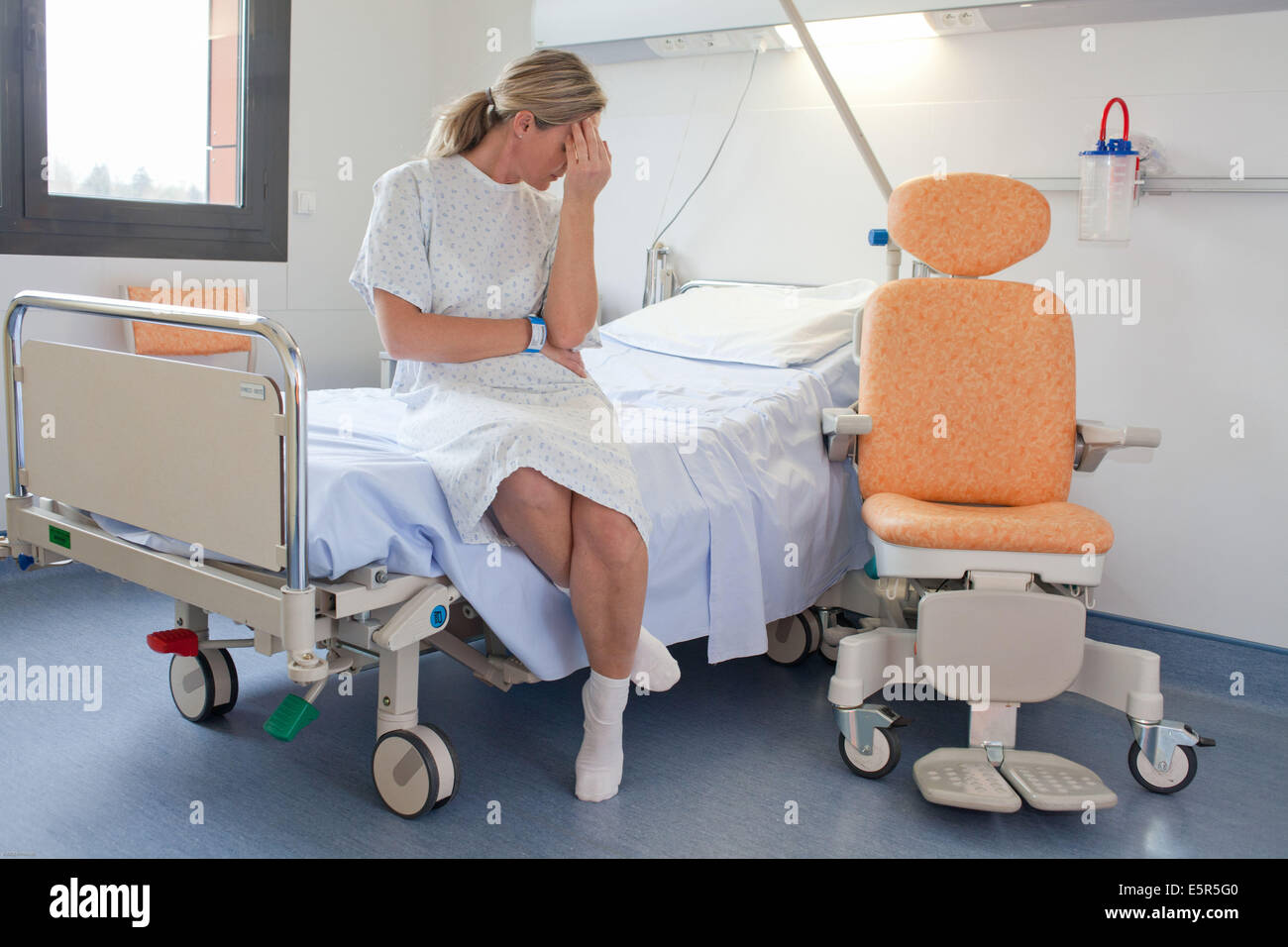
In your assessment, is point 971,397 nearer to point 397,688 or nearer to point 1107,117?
point 1107,117

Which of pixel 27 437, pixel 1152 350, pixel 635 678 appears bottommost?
pixel 635 678

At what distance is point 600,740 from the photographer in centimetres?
205

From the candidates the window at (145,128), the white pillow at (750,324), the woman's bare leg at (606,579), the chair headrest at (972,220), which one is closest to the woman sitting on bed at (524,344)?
the woman's bare leg at (606,579)

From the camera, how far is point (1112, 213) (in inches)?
114

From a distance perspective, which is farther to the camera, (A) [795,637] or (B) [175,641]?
(A) [795,637]

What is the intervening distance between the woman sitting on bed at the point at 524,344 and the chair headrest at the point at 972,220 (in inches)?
30.8

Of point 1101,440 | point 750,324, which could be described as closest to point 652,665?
point 1101,440

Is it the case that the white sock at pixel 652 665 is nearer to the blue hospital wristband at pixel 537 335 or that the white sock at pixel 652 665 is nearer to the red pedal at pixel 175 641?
the blue hospital wristband at pixel 537 335

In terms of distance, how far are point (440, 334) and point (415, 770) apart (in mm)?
798

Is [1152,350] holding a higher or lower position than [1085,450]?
higher

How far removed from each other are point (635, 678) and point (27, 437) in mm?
1291

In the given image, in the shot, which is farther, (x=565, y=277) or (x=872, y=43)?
(x=872, y=43)
